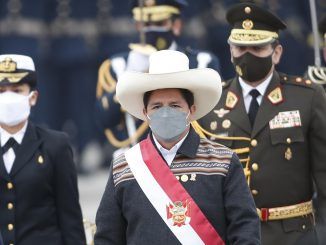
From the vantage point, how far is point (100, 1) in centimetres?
1873

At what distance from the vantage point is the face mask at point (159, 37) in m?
10.2

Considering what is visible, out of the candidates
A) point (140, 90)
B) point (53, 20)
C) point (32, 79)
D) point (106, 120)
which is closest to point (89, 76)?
point (53, 20)

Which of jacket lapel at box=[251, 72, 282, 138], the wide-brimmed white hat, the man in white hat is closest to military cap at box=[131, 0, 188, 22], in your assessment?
jacket lapel at box=[251, 72, 282, 138]

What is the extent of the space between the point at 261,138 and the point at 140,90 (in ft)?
4.82

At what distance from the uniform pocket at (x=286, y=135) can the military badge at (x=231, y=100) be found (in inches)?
11.8

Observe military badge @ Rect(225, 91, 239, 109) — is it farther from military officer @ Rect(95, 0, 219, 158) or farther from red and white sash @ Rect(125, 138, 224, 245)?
military officer @ Rect(95, 0, 219, 158)

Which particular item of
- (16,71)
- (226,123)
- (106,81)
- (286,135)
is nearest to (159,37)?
(106,81)

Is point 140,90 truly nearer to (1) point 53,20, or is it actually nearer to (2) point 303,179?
(2) point 303,179

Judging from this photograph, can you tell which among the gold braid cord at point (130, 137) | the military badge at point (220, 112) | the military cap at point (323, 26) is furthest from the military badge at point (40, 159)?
the gold braid cord at point (130, 137)

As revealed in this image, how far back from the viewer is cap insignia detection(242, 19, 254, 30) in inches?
320

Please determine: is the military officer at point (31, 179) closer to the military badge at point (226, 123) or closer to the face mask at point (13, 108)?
the face mask at point (13, 108)

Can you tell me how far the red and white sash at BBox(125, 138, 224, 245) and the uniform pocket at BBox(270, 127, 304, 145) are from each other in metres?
1.42

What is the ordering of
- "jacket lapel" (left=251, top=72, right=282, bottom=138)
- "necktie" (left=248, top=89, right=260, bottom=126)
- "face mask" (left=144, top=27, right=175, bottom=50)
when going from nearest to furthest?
"jacket lapel" (left=251, top=72, right=282, bottom=138) → "necktie" (left=248, top=89, right=260, bottom=126) → "face mask" (left=144, top=27, right=175, bottom=50)

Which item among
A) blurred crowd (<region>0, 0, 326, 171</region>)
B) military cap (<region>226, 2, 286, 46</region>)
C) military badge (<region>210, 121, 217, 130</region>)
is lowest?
blurred crowd (<region>0, 0, 326, 171</region>)
